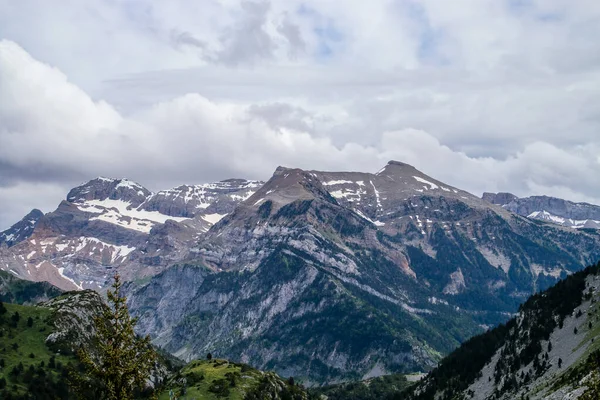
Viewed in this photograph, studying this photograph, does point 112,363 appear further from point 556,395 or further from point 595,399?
point 556,395

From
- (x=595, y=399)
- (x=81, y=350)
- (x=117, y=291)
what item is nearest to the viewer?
(x=81, y=350)

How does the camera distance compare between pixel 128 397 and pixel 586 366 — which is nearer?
pixel 128 397

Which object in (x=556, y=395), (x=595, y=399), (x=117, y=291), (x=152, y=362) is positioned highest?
(x=117, y=291)

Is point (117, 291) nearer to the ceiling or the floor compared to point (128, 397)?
nearer to the ceiling

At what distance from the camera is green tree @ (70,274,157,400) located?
1975 inches

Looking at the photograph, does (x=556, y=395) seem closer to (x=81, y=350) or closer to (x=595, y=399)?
(x=595, y=399)

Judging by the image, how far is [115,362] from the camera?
50.5 m

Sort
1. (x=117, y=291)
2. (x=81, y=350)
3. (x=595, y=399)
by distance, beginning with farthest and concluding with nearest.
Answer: (x=595, y=399) → (x=117, y=291) → (x=81, y=350)

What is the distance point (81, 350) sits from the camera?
5038 centimetres

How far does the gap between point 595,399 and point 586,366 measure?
13328 cm

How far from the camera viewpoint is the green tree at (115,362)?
5016 cm

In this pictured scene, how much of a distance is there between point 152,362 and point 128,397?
381 cm

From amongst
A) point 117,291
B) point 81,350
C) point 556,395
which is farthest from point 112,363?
point 556,395

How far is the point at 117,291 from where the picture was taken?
54.7m
